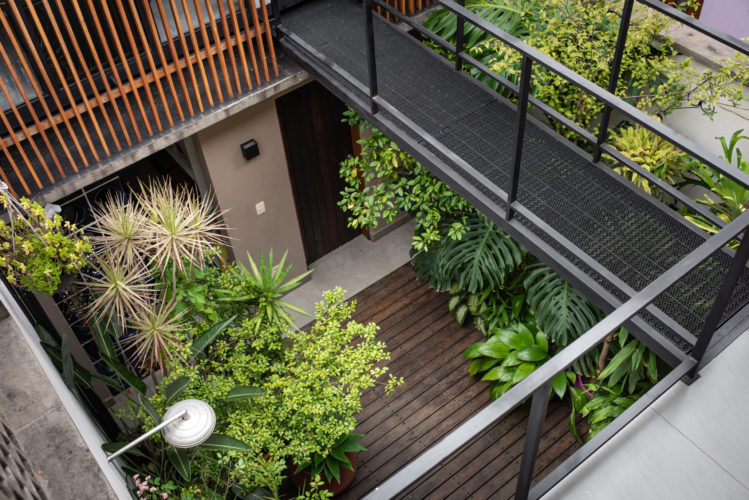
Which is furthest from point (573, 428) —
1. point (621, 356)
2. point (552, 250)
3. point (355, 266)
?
point (355, 266)

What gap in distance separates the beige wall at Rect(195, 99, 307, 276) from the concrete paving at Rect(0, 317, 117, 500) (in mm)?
2850

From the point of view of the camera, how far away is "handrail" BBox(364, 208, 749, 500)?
1.83 m

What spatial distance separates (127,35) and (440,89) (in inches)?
82.0

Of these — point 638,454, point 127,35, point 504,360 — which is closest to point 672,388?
point 638,454

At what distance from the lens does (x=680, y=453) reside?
2.66 metres

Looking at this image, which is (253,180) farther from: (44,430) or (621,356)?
(44,430)

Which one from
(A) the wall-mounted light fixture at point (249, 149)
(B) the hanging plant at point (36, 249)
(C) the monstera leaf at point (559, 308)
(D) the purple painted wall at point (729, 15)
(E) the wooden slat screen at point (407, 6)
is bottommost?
(C) the monstera leaf at point (559, 308)

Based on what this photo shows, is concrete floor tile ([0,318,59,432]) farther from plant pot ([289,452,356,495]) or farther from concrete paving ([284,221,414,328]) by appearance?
concrete paving ([284,221,414,328])

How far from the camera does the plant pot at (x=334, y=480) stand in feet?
17.0

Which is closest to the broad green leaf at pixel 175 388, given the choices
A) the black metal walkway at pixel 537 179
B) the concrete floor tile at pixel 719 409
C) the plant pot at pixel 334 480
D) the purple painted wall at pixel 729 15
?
the plant pot at pixel 334 480

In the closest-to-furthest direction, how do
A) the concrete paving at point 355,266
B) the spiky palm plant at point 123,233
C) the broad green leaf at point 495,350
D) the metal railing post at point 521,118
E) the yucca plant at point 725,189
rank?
the metal railing post at point 521,118
the spiky palm plant at point 123,233
the yucca plant at point 725,189
the broad green leaf at point 495,350
the concrete paving at point 355,266

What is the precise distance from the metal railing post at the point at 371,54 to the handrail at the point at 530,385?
2274 millimetres

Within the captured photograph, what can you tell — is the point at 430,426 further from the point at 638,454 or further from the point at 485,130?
the point at 638,454

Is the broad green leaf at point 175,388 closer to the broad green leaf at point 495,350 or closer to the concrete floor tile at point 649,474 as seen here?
the concrete floor tile at point 649,474
